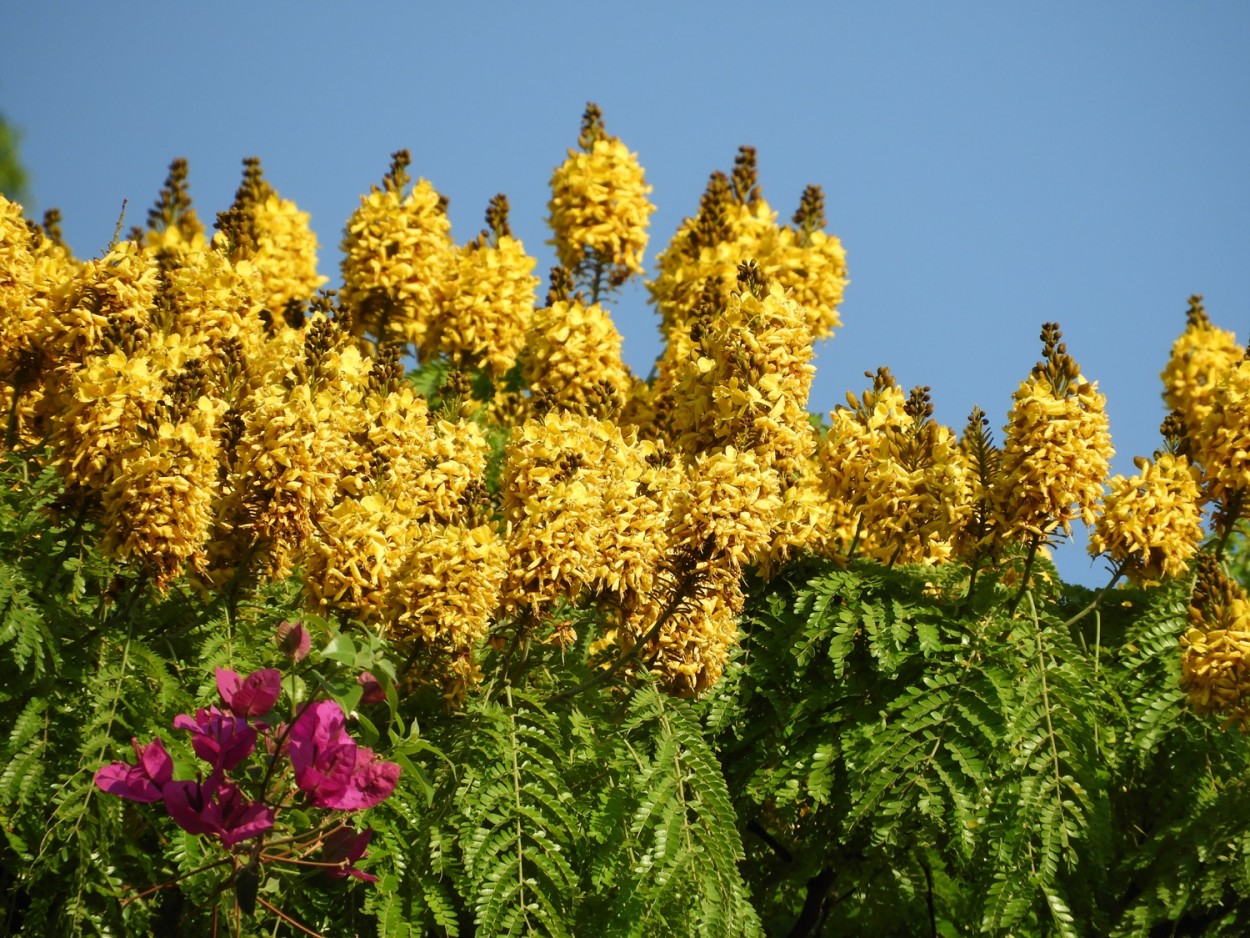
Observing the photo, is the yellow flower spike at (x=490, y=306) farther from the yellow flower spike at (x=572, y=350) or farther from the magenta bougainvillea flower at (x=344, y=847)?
the magenta bougainvillea flower at (x=344, y=847)

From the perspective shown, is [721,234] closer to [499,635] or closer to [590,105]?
[590,105]

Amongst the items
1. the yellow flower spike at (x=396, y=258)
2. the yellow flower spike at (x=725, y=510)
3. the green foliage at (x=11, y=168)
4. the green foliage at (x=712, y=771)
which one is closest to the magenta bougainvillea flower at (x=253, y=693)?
the green foliage at (x=712, y=771)

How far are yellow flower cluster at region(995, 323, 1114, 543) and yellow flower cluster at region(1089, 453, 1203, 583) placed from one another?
0.58 m

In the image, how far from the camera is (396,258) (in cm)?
963

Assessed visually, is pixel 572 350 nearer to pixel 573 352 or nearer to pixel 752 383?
pixel 573 352

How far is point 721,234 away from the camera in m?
10.3

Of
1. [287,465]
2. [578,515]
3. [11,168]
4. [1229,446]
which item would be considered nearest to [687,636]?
[578,515]

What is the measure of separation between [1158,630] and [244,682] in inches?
177

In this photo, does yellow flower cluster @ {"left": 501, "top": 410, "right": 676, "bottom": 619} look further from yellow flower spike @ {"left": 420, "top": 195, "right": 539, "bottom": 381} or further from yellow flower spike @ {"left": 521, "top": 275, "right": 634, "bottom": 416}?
yellow flower spike @ {"left": 420, "top": 195, "right": 539, "bottom": 381}

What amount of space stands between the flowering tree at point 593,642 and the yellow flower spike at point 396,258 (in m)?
1.33

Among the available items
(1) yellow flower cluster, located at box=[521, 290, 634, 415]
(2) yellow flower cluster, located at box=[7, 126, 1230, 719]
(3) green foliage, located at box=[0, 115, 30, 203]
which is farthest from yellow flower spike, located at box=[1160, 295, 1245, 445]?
(3) green foliage, located at box=[0, 115, 30, 203]

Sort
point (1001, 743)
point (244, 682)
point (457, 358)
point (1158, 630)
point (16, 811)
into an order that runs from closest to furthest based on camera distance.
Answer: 1. point (244, 682)
2. point (16, 811)
3. point (1001, 743)
4. point (1158, 630)
5. point (457, 358)

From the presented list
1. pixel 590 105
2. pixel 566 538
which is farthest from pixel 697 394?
pixel 590 105

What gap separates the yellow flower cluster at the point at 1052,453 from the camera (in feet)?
22.8
